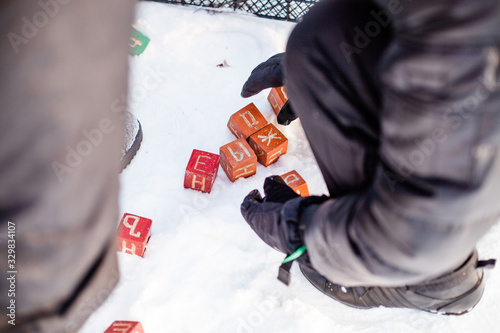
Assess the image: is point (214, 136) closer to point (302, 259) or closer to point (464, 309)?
point (302, 259)

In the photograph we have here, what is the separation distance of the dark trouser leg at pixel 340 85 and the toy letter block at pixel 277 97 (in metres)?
0.59

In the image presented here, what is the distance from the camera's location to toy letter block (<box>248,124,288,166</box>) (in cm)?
158

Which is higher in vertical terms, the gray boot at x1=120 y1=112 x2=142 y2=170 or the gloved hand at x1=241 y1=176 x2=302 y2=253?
the gray boot at x1=120 y1=112 x2=142 y2=170

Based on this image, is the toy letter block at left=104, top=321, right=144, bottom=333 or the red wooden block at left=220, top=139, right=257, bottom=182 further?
the red wooden block at left=220, top=139, right=257, bottom=182

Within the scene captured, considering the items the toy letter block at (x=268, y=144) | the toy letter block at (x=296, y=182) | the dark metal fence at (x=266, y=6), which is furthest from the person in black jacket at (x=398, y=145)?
the dark metal fence at (x=266, y=6)

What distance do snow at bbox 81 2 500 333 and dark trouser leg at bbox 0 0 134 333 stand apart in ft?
2.19

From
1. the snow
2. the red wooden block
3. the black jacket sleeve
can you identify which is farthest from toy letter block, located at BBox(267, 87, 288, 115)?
the black jacket sleeve

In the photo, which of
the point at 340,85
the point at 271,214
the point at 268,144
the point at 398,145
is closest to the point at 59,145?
the point at 398,145

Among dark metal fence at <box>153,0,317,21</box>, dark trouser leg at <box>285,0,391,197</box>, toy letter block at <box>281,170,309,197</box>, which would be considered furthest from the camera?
dark metal fence at <box>153,0,317,21</box>

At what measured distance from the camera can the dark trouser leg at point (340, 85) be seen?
2.95ft

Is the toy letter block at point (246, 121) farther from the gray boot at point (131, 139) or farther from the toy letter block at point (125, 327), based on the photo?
the toy letter block at point (125, 327)

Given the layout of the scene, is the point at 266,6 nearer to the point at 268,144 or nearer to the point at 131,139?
the point at 268,144

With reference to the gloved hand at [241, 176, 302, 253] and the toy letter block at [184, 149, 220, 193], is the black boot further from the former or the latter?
the toy letter block at [184, 149, 220, 193]

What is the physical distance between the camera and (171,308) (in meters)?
1.26
